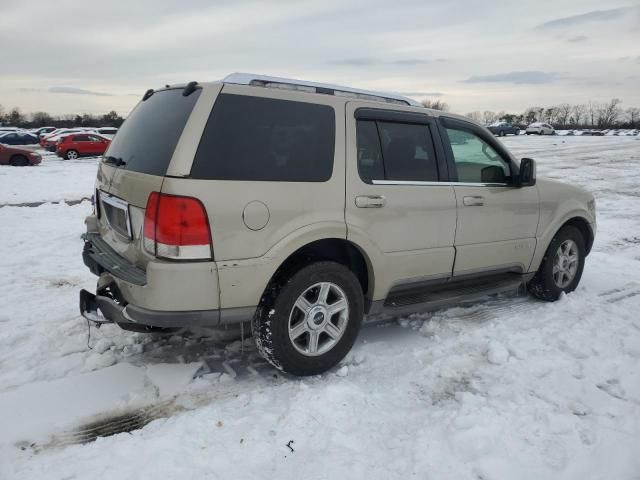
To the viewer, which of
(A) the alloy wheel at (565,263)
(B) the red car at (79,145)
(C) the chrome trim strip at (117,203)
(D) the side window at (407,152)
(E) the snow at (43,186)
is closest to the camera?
(C) the chrome trim strip at (117,203)

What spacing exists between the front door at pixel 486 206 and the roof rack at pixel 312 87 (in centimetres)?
50

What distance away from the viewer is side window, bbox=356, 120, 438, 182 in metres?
3.68

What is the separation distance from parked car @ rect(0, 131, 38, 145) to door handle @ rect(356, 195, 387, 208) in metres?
39.8

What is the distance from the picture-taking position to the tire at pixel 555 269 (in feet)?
16.6

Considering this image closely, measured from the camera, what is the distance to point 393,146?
3.87m

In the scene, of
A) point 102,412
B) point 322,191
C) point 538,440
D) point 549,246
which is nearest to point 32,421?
point 102,412

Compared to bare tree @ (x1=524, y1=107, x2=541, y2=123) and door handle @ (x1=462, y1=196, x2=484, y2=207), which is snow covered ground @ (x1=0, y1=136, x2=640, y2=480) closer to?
door handle @ (x1=462, y1=196, x2=484, y2=207)

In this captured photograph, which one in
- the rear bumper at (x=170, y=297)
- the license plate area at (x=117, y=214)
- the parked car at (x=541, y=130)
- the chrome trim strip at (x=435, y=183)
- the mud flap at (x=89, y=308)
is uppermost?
the parked car at (x=541, y=130)

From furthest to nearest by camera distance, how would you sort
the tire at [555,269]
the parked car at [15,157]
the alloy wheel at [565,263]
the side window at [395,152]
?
the parked car at [15,157], the alloy wheel at [565,263], the tire at [555,269], the side window at [395,152]

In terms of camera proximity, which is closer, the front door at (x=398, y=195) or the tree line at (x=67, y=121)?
the front door at (x=398, y=195)

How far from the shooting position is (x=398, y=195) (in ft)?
12.3

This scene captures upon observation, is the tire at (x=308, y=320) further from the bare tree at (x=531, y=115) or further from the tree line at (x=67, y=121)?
the bare tree at (x=531, y=115)

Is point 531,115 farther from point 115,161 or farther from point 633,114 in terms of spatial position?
point 115,161

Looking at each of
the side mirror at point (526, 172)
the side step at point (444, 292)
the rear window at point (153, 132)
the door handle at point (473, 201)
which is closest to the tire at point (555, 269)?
the side step at point (444, 292)
